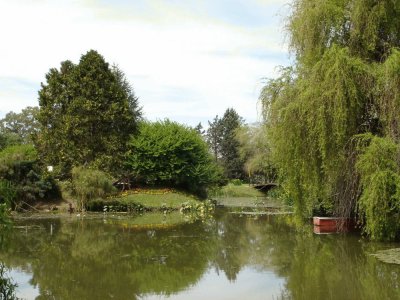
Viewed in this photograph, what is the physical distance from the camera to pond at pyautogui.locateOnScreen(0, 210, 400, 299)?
933 centimetres

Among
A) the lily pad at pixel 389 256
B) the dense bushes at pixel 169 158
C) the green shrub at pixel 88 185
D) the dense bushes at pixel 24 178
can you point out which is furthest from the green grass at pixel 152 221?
the lily pad at pixel 389 256

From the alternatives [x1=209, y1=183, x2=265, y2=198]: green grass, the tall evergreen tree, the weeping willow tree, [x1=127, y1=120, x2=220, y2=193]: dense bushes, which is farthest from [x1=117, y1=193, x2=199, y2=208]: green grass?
→ the weeping willow tree

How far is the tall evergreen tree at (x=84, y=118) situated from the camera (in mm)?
30656

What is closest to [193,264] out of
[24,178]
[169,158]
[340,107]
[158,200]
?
[340,107]

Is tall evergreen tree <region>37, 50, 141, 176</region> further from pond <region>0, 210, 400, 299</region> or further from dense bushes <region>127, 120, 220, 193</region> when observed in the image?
pond <region>0, 210, 400, 299</region>

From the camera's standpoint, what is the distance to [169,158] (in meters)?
31.2

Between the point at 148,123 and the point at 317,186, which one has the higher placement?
the point at 148,123

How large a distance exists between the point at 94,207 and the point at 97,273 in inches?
644

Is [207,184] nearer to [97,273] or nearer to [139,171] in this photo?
[139,171]

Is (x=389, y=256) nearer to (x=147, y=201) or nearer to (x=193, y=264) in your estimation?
(x=193, y=264)

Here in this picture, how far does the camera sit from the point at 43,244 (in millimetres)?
15258

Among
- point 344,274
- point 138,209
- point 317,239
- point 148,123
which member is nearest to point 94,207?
point 138,209

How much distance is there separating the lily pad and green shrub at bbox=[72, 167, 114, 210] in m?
16.0

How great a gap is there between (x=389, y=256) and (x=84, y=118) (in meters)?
22.4
